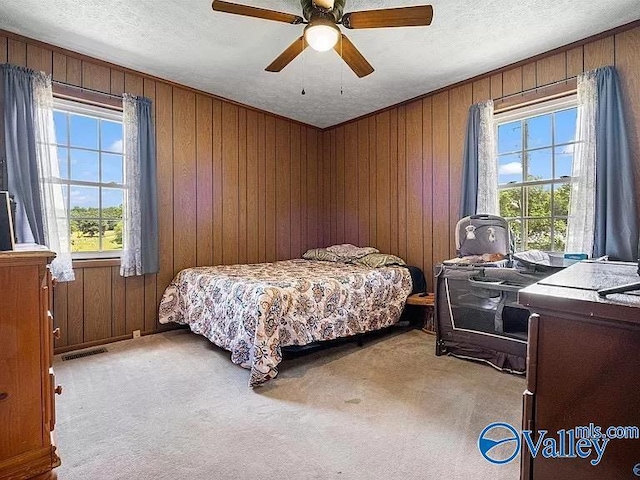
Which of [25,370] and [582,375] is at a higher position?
[582,375]

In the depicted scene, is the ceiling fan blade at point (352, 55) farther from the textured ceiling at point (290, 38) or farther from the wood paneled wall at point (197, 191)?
the wood paneled wall at point (197, 191)

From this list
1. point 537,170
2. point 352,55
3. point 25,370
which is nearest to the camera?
point 25,370

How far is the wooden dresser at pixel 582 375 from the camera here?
74 centimetres

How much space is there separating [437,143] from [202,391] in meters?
3.35

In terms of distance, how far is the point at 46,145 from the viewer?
9.53 ft

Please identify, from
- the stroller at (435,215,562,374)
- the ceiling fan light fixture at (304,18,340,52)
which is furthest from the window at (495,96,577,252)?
the ceiling fan light fixture at (304,18,340,52)

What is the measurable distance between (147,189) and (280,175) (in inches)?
70.8

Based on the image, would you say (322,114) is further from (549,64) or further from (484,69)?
(549,64)

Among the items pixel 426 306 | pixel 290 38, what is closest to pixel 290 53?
pixel 290 38

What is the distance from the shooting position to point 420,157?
4.09 meters

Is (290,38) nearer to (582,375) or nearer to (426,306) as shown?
(426,306)

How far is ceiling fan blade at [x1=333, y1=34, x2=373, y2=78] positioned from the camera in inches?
90.9

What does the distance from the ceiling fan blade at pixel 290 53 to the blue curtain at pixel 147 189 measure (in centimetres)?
155

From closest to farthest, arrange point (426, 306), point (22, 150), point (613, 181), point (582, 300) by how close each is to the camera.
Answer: point (582, 300)
point (613, 181)
point (22, 150)
point (426, 306)
